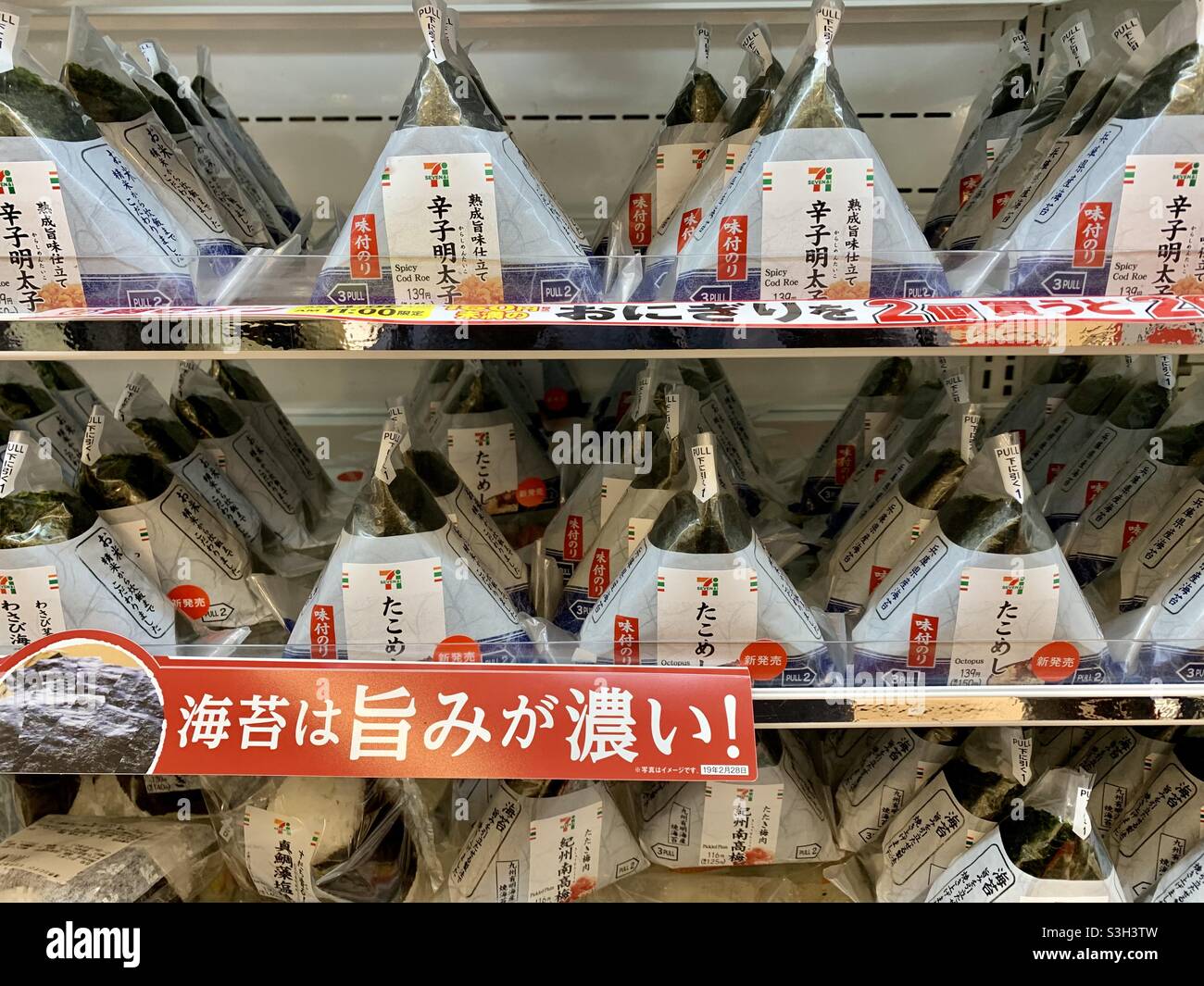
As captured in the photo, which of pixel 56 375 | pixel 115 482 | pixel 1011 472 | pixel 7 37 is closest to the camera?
pixel 7 37

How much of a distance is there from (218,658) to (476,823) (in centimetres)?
47

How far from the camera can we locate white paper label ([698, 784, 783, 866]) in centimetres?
139

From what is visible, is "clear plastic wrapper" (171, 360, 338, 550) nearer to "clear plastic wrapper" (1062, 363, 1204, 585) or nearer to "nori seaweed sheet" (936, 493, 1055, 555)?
"nori seaweed sheet" (936, 493, 1055, 555)

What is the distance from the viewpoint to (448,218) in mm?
1055

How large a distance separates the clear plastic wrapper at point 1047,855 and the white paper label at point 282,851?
936mm

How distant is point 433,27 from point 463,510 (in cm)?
63

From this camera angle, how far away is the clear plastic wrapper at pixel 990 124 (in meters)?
1.37

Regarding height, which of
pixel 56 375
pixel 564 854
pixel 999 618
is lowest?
pixel 564 854

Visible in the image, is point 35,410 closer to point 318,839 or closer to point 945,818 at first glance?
point 318,839

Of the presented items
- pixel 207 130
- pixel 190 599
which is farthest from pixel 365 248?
pixel 190 599

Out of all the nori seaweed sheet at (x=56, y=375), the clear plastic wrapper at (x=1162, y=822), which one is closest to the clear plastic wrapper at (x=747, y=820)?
the clear plastic wrapper at (x=1162, y=822)

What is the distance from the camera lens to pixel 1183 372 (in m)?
1.62
